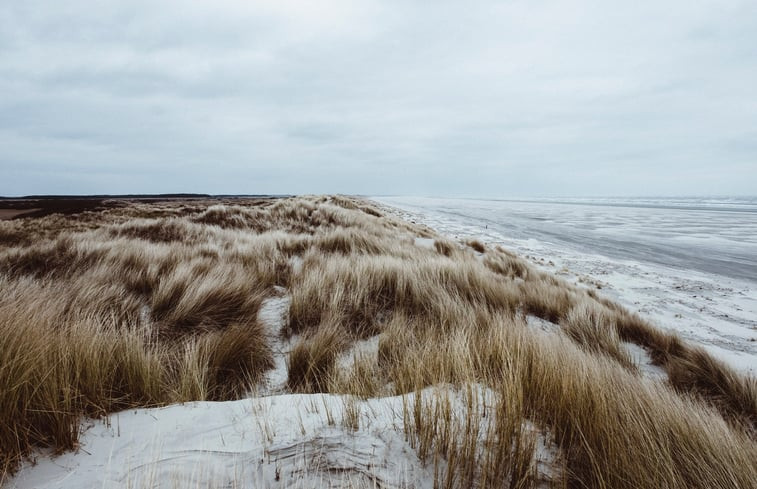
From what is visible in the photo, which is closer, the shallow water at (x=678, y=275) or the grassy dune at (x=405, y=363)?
the grassy dune at (x=405, y=363)

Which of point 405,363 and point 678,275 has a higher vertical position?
point 405,363

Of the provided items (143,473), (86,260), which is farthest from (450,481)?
(86,260)

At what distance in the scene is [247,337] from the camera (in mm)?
2141

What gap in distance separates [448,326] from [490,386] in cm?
109

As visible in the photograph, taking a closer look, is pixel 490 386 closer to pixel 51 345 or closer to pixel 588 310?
pixel 51 345

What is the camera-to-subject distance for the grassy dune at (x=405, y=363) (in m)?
1.09

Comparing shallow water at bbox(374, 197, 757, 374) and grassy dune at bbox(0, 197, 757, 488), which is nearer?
grassy dune at bbox(0, 197, 757, 488)

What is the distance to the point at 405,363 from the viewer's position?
66.8 inches

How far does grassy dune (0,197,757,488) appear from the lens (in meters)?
1.09

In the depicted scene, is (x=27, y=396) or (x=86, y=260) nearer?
(x=27, y=396)

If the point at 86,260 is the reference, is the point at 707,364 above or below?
below

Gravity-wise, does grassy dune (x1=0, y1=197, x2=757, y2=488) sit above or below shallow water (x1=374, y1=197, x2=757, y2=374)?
above

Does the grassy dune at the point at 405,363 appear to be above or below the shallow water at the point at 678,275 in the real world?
Result: above

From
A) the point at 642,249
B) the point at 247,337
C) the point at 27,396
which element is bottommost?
the point at 642,249
